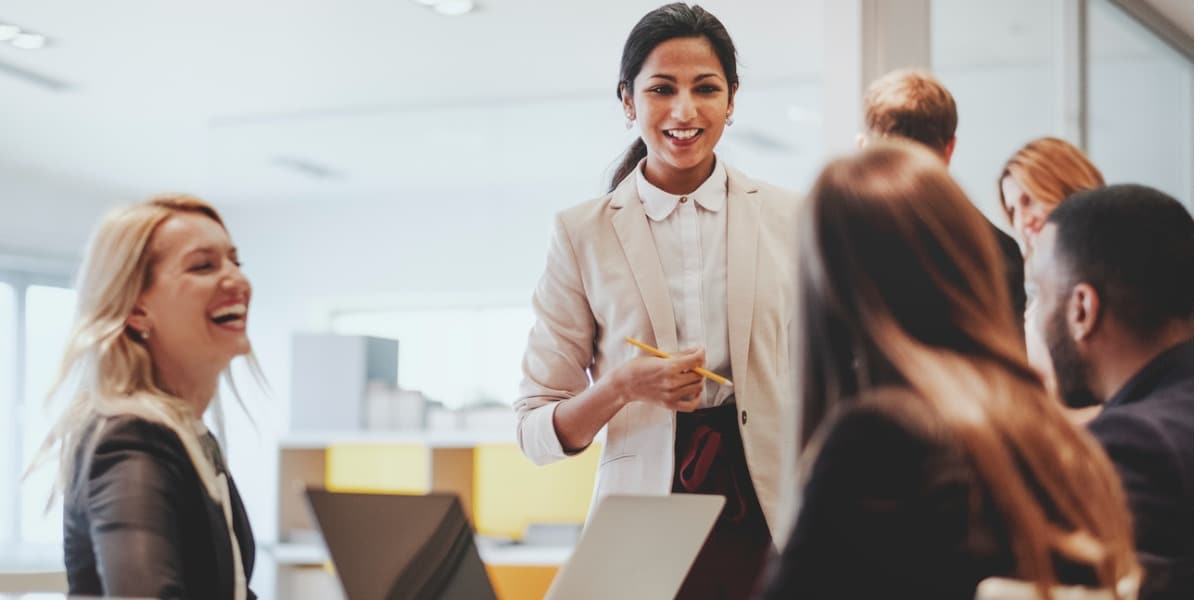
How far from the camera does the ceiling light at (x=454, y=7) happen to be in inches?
Answer: 193

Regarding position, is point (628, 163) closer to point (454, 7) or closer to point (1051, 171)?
point (1051, 171)

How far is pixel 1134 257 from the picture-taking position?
1555 mm

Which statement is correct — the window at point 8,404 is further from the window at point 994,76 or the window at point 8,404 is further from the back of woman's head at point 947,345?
the back of woman's head at point 947,345

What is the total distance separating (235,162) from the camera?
7.91 meters

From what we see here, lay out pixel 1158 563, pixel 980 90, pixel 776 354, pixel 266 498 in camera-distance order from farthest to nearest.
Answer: pixel 266 498 → pixel 980 90 → pixel 776 354 → pixel 1158 563

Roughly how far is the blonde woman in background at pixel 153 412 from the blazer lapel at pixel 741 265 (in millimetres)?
729

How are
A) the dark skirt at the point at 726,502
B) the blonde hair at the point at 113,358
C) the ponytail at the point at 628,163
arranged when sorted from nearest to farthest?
1. the blonde hair at the point at 113,358
2. the dark skirt at the point at 726,502
3. the ponytail at the point at 628,163

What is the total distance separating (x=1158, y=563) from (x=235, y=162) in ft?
23.5

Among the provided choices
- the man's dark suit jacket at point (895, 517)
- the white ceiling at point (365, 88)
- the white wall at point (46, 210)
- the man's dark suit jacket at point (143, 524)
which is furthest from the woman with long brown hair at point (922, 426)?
the white wall at point (46, 210)

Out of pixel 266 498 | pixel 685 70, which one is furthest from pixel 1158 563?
pixel 266 498

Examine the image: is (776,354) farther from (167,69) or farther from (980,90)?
(167,69)

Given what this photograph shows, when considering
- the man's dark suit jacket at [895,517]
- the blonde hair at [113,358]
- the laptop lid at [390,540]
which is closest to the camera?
the man's dark suit jacket at [895,517]

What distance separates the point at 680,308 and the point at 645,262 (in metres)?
0.09

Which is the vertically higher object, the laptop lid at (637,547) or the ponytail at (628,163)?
the ponytail at (628,163)
